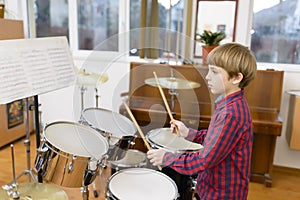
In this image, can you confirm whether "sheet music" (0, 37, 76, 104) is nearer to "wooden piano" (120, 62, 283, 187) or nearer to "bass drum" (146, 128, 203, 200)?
"wooden piano" (120, 62, 283, 187)

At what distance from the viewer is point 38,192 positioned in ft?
4.72

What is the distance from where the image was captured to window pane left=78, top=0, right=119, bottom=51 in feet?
10.2

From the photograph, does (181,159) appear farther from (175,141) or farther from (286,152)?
(286,152)

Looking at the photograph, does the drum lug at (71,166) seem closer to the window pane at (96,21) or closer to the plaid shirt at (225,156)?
the plaid shirt at (225,156)

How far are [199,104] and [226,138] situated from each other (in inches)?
32.5

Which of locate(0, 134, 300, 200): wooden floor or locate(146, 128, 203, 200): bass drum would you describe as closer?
locate(146, 128, 203, 200): bass drum

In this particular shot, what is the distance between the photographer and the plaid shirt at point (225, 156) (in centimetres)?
108

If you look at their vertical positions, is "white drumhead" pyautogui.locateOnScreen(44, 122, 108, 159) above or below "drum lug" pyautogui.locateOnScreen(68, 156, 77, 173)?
above

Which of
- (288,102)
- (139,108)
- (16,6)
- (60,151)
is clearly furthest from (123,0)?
(60,151)

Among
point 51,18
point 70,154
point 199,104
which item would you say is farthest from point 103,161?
point 51,18

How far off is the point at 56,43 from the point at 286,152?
6.98 feet

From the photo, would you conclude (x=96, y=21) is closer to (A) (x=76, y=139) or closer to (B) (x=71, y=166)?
(A) (x=76, y=139)

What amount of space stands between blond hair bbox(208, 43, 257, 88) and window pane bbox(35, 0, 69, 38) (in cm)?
251

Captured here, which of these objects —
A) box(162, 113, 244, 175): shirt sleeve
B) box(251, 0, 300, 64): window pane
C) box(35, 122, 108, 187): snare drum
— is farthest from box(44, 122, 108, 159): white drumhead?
box(251, 0, 300, 64): window pane
